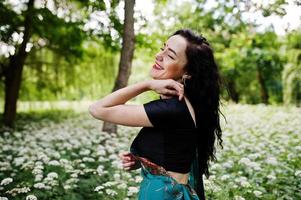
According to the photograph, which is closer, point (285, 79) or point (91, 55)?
point (91, 55)

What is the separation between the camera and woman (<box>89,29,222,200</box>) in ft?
5.74

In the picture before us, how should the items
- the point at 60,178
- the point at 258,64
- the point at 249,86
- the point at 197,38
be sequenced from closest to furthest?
the point at 197,38, the point at 60,178, the point at 258,64, the point at 249,86

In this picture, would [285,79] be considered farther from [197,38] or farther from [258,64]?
[197,38]

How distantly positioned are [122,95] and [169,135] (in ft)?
0.91

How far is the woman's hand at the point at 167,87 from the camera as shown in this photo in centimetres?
176

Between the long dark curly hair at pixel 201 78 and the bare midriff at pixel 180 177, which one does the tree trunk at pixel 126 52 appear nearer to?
the long dark curly hair at pixel 201 78

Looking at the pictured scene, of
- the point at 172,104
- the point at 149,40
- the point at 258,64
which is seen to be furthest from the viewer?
the point at 258,64

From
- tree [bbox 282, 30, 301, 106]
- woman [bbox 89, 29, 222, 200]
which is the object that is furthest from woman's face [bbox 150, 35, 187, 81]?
tree [bbox 282, 30, 301, 106]

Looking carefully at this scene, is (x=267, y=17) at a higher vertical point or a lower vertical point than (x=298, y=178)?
higher

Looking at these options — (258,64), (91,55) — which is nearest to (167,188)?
(91,55)

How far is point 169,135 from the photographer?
1759mm

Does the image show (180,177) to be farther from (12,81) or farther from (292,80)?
(292,80)

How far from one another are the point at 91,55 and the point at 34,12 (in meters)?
4.05

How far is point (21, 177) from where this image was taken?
14.9 feet
